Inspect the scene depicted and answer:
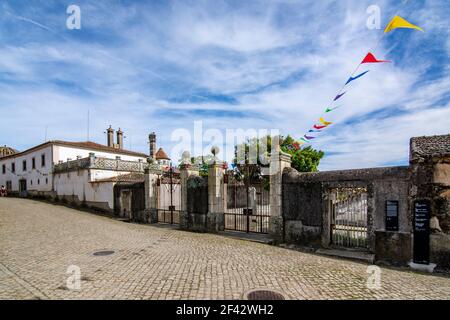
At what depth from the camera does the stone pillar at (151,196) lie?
15953mm

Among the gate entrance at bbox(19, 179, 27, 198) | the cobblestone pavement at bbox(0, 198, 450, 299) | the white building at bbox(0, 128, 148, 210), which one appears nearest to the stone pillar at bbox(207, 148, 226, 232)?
the cobblestone pavement at bbox(0, 198, 450, 299)

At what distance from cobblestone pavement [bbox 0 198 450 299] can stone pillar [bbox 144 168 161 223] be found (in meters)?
5.64

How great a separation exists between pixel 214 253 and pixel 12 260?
6001mm

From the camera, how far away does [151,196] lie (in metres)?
16.0

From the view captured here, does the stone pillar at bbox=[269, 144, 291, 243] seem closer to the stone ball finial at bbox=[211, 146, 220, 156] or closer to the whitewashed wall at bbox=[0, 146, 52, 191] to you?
the stone ball finial at bbox=[211, 146, 220, 156]

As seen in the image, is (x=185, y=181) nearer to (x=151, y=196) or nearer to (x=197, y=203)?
(x=197, y=203)

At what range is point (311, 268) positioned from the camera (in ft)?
22.7

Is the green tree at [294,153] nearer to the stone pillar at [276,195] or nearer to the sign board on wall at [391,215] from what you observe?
the stone pillar at [276,195]

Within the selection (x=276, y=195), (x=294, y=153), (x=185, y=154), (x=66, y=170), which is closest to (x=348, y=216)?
(x=276, y=195)

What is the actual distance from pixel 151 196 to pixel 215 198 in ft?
18.2

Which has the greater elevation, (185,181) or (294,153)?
(294,153)

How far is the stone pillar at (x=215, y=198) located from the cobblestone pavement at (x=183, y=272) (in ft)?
7.53

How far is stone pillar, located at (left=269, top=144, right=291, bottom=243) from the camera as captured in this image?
33.2 ft
